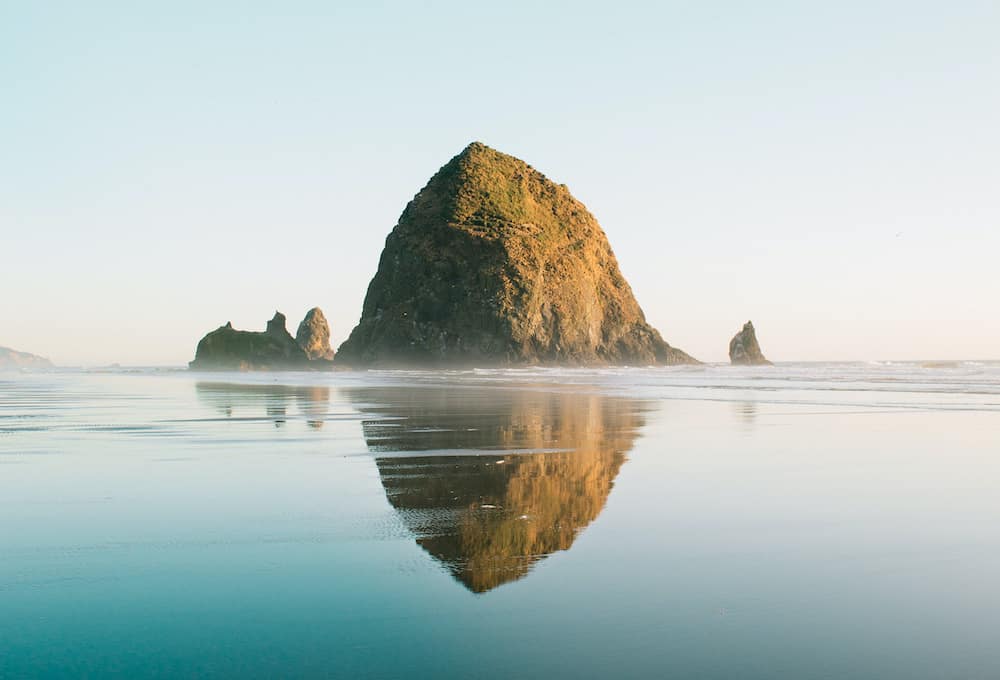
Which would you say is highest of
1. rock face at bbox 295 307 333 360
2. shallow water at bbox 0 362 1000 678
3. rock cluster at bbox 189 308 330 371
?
rock face at bbox 295 307 333 360

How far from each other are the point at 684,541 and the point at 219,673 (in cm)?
363

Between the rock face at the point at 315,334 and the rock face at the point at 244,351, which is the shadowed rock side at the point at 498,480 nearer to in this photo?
the rock face at the point at 244,351

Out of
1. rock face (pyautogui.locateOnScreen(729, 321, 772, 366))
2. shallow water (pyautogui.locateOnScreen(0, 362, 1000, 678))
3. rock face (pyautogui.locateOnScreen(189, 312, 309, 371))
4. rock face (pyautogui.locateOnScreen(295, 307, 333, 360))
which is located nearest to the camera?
Result: shallow water (pyautogui.locateOnScreen(0, 362, 1000, 678))

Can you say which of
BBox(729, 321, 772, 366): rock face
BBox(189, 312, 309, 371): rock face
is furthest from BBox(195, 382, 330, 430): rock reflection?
BBox(729, 321, 772, 366): rock face

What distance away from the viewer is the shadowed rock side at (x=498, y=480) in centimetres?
571

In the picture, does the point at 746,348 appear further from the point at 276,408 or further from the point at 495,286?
the point at 276,408

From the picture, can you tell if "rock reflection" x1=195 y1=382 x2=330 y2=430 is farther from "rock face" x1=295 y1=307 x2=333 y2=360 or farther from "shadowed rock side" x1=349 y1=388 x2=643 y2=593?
"rock face" x1=295 y1=307 x2=333 y2=360

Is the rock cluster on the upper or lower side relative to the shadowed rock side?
upper

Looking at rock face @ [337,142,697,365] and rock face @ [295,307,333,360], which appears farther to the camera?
rock face @ [295,307,333,360]

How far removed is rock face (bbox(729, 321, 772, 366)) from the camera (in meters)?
128

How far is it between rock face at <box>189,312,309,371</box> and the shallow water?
103152 millimetres

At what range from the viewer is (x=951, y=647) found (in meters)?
3.76

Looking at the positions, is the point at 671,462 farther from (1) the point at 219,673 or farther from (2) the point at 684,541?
(1) the point at 219,673

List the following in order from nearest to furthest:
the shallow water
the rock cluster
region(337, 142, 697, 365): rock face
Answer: the shallow water
region(337, 142, 697, 365): rock face
the rock cluster
